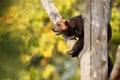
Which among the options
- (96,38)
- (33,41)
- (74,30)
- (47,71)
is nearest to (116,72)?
(96,38)

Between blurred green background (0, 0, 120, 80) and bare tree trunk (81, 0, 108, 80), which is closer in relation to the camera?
blurred green background (0, 0, 120, 80)

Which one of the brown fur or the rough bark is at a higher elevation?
the brown fur

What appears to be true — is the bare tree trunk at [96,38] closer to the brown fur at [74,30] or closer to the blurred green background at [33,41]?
the brown fur at [74,30]

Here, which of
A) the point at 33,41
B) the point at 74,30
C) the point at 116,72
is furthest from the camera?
the point at 33,41

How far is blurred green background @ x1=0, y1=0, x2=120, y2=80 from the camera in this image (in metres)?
2.31

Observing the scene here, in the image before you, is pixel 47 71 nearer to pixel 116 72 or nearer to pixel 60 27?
pixel 60 27

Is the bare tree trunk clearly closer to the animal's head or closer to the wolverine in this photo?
the wolverine

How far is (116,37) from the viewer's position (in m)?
4.61

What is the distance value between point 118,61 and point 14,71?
23.1 inches

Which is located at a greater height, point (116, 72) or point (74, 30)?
point (74, 30)

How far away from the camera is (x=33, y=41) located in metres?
4.63

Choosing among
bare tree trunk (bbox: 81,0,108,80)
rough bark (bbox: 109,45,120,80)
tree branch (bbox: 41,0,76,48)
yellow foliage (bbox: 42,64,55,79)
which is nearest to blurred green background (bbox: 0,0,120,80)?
yellow foliage (bbox: 42,64,55,79)

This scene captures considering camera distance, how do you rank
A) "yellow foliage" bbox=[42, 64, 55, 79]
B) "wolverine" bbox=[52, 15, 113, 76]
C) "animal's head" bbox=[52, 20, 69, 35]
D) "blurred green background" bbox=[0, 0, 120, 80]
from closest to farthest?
"blurred green background" bbox=[0, 0, 120, 80], "wolverine" bbox=[52, 15, 113, 76], "animal's head" bbox=[52, 20, 69, 35], "yellow foliage" bbox=[42, 64, 55, 79]

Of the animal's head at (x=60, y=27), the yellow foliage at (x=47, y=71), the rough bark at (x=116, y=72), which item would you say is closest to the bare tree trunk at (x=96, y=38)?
the rough bark at (x=116, y=72)
